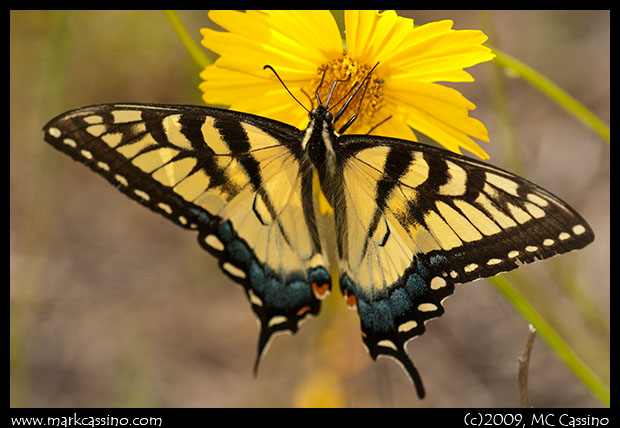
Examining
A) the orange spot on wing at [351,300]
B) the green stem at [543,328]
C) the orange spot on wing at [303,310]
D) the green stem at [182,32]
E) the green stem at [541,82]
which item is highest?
the green stem at [182,32]

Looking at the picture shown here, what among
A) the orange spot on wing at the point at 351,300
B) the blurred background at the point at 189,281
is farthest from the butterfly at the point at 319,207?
the blurred background at the point at 189,281

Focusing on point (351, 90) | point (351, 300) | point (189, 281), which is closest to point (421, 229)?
point (351, 300)

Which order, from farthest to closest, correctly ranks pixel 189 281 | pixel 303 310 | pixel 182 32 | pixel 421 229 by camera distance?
pixel 189 281 → pixel 303 310 → pixel 421 229 → pixel 182 32

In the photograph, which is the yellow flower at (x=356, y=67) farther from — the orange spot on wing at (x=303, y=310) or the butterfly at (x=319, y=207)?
the orange spot on wing at (x=303, y=310)

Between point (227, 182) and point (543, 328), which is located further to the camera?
point (227, 182)

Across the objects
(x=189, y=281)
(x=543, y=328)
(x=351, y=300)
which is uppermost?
(x=189, y=281)

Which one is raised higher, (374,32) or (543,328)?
(374,32)

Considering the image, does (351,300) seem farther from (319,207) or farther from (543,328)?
(543,328)
